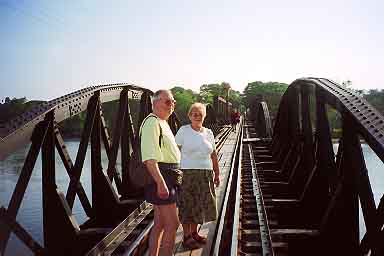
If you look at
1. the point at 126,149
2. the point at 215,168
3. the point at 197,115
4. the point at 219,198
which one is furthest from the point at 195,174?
the point at 126,149

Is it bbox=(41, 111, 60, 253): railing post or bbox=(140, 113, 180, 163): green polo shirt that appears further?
bbox=(41, 111, 60, 253): railing post

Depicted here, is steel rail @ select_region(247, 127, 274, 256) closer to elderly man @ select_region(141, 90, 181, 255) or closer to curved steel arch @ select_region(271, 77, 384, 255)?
curved steel arch @ select_region(271, 77, 384, 255)

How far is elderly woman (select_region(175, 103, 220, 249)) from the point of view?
13.5 ft

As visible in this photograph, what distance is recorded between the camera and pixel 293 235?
17.9 ft

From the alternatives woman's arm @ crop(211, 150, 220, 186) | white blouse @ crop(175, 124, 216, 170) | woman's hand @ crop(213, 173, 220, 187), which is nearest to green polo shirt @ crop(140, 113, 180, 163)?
white blouse @ crop(175, 124, 216, 170)

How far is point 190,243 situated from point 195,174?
822mm

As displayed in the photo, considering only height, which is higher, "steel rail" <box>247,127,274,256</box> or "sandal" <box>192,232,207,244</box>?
"sandal" <box>192,232,207,244</box>

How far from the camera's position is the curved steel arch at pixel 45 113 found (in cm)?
343

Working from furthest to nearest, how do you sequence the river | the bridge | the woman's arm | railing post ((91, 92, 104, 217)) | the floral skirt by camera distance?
the river
railing post ((91, 92, 104, 217))
the woman's arm
the floral skirt
the bridge

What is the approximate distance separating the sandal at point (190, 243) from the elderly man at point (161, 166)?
653mm

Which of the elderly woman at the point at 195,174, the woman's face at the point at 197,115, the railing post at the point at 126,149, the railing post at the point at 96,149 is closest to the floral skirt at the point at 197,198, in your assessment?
the elderly woman at the point at 195,174

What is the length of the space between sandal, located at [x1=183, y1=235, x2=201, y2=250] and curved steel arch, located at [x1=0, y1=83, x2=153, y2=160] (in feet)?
6.72

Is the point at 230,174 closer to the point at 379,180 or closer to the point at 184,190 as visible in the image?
the point at 184,190

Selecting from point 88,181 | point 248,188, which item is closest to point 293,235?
point 248,188
